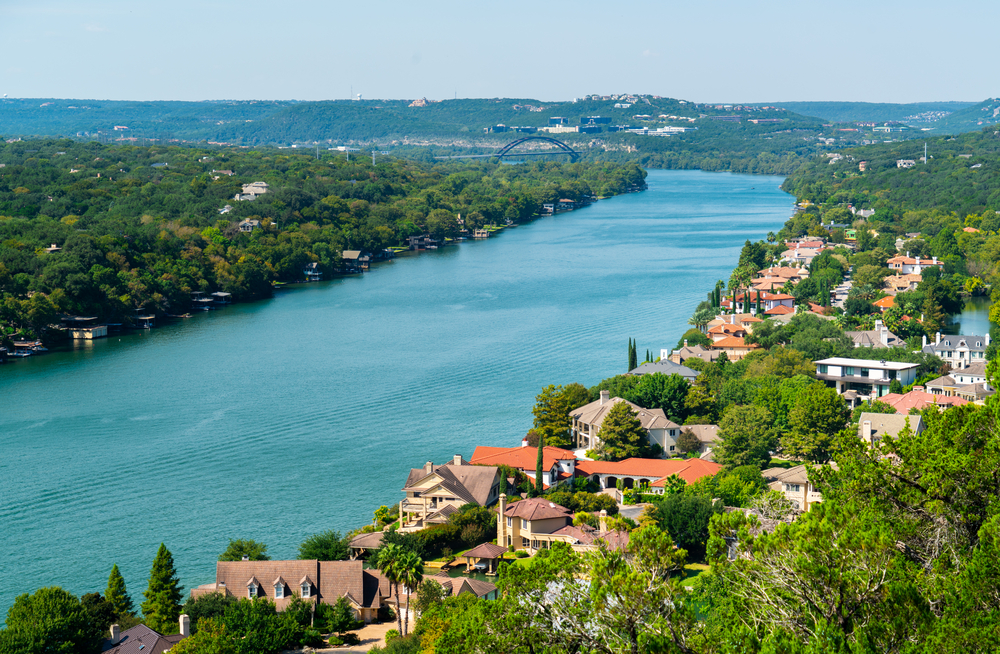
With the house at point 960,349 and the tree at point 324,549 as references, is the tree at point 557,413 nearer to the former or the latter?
the tree at point 324,549

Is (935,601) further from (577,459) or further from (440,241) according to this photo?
(440,241)

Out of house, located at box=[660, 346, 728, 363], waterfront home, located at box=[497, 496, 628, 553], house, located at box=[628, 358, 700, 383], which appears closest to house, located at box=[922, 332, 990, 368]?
house, located at box=[660, 346, 728, 363]

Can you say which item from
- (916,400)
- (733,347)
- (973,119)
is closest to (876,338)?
(733,347)

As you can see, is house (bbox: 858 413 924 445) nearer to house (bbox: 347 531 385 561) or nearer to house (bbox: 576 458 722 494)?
house (bbox: 576 458 722 494)

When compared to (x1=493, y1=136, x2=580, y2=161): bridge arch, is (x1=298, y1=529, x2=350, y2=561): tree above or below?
below

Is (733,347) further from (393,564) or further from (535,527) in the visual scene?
(393,564)

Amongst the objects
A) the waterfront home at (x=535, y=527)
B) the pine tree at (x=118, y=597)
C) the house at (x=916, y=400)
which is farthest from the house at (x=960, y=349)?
the pine tree at (x=118, y=597)

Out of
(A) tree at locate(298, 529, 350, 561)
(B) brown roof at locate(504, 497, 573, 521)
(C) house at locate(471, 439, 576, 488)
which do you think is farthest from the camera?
(C) house at locate(471, 439, 576, 488)
